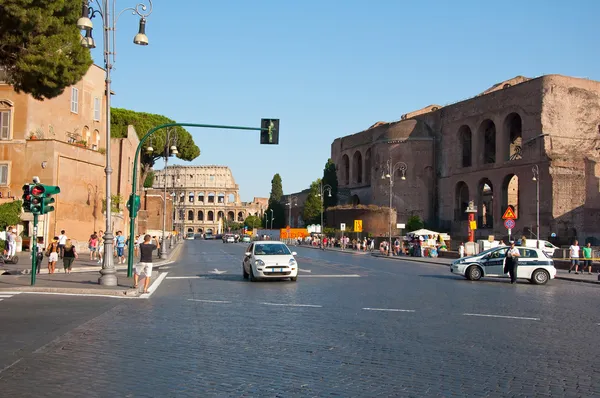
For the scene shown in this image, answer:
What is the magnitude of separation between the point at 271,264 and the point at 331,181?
7749cm

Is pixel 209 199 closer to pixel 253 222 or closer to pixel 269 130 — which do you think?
pixel 253 222

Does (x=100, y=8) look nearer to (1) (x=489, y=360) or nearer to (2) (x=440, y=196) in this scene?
(1) (x=489, y=360)

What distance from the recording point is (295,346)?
29.2 feet

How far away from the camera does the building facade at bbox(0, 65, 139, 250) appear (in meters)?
36.4

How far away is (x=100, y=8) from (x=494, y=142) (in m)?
63.0

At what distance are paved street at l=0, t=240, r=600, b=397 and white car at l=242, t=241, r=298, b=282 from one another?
4763 millimetres

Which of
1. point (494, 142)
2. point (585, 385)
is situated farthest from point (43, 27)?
point (494, 142)

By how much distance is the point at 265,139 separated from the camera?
21.2m

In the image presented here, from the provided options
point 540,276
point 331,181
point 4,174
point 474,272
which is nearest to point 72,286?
point 474,272

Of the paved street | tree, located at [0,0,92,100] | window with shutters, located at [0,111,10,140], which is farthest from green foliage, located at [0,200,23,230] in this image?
the paved street

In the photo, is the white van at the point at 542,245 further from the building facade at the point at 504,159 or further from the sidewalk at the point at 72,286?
the sidewalk at the point at 72,286

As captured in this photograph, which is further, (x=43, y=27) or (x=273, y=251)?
(x=273, y=251)

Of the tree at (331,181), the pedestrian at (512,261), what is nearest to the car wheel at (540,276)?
the pedestrian at (512,261)

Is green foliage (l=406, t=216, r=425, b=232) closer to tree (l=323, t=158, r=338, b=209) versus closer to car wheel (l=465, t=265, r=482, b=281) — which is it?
tree (l=323, t=158, r=338, b=209)
